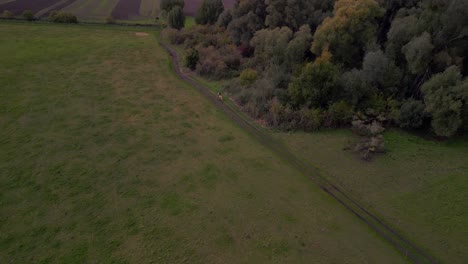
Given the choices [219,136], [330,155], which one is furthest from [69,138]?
[330,155]

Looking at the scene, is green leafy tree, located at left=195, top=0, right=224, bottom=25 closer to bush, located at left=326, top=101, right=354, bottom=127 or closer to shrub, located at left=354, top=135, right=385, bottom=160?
bush, located at left=326, top=101, right=354, bottom=127

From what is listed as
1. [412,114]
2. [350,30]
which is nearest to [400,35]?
[350,30]

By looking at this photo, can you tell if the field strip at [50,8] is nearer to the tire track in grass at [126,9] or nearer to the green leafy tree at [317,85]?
the tire track in grass at [126,9]

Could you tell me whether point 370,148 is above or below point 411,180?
above

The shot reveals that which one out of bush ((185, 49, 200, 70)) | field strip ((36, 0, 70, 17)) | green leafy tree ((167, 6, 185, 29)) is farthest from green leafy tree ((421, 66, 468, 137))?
field strip ((36, 0, 70, 17))

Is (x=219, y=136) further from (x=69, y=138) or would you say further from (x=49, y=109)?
(x=49, y=109)

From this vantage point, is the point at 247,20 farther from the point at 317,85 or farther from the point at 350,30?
the point at 317,85
